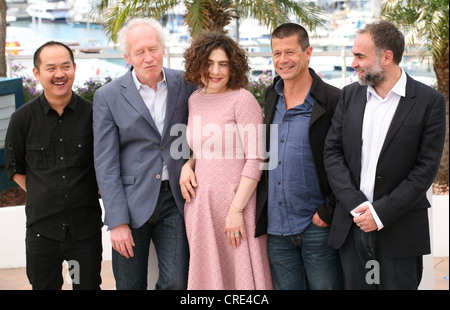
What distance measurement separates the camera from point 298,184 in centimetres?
332

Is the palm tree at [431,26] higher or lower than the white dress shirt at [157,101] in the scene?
higher

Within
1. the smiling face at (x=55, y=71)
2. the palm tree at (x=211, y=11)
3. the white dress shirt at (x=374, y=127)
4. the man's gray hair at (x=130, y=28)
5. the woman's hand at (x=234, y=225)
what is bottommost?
the woman's hand at (x=234, y=225)

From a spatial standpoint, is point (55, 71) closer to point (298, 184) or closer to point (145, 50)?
point (145, 50)

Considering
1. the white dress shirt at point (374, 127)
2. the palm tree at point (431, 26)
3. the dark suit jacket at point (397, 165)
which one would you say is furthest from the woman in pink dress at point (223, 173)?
the palm tree at point (431, 26)

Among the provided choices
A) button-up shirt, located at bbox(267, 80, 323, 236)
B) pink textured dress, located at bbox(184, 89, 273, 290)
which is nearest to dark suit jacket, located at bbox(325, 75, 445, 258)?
button-up shirt, located at bbox(267, 80, 323, 236)

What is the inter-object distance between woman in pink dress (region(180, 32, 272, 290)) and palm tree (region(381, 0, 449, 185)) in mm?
5557

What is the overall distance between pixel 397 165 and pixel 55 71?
2.12 m

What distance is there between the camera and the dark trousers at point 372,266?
3168 mm

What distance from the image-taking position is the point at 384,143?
3107mm

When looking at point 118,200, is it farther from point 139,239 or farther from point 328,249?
point 328,249

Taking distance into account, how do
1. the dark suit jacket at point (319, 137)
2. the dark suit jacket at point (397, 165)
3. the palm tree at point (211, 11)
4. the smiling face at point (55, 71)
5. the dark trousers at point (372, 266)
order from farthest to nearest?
the palm tree at point (211, 11) → the smiling face at point (55, 71) → the dark suit jacket at point (319, 137) → the dark trousers at point (372, 266) → the dark suit jacket at point (397, 165)

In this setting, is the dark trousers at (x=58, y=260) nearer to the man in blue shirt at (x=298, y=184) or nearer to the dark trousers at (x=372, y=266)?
the man in blue shirt at (x=298, y=184)
